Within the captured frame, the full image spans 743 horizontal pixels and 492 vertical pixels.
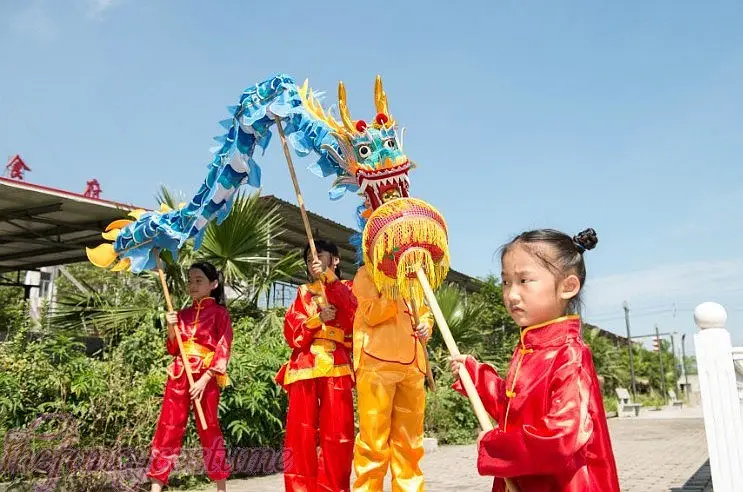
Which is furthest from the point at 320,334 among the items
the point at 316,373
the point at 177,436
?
the point at 177,436

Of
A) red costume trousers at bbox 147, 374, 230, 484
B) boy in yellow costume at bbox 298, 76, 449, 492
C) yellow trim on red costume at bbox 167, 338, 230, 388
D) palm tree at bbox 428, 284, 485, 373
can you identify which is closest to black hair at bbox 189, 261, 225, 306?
yellow trim on red costume at bbox 167, 338, 230, 388

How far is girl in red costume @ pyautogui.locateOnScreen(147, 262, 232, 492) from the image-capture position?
4.19 meters

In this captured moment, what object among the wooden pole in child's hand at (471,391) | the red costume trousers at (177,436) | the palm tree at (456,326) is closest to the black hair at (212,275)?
the red costume trousers at (177,436)

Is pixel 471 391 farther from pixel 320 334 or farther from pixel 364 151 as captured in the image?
pixel 320 334

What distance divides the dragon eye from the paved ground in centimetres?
339

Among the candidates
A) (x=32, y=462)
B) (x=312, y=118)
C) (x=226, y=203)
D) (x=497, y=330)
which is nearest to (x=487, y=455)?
(x=312, y=118)

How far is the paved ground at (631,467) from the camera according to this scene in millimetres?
5703

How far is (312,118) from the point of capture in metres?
3.75

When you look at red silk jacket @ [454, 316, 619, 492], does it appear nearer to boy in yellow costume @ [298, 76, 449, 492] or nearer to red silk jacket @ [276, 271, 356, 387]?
boy in yellow costume @ [298, 76, 449, 492]

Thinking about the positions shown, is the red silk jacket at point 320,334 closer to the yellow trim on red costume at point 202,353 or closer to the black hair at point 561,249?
the yellow trim on red costume at point 202,353

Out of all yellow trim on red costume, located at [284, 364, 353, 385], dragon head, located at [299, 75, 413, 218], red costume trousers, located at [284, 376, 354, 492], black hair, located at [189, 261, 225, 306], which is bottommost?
red costume trousers, located at [284, 376, 354, 492]

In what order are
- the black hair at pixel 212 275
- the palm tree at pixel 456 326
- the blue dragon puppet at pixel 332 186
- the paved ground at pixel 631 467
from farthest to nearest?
1. the palm tree at pixel 456 326
2. the paved ground at pixel 631 467
3. the black hair at pixel 212 275
4. the blue dragon puppet at pixel 332 186

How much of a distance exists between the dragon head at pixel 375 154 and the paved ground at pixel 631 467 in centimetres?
329

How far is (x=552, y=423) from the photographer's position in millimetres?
1799
